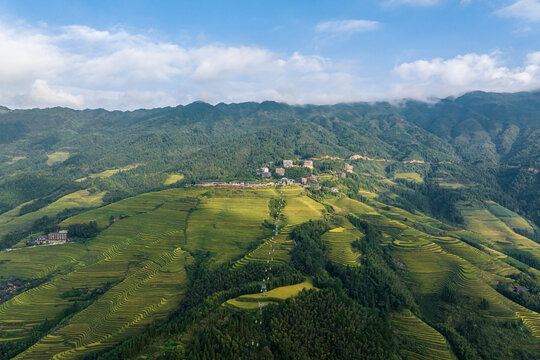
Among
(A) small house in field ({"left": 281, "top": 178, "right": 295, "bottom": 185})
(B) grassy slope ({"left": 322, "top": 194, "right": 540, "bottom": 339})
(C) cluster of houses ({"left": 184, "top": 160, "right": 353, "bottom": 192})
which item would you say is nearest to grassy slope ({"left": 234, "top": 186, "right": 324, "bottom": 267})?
(A) small house in field ({"left": 281, "top": 178, "right": 295, "bottom": 185})

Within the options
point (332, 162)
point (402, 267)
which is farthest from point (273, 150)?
point (402, 267)

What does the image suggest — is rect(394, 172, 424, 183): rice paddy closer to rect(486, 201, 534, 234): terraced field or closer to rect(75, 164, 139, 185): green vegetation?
rect(486, 201, 534, 234): terraced field

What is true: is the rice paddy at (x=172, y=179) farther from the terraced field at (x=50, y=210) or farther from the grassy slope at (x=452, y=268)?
the grassy slope at (x=452, y=268)

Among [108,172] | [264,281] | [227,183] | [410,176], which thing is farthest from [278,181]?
[108,172]

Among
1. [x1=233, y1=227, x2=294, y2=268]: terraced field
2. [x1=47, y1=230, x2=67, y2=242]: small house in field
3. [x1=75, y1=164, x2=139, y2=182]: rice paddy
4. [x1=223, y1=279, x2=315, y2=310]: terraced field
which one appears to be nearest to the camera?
[x1=223, y1=279, x2=315, y2=310]: terraced field

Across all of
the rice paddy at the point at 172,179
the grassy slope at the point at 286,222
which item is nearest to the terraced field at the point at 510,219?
the grassy slope at the point at 286,222

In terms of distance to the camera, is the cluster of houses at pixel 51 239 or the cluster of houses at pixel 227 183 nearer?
the cluster of houses at pixel 51 239

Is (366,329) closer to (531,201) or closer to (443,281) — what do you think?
(443,281)
